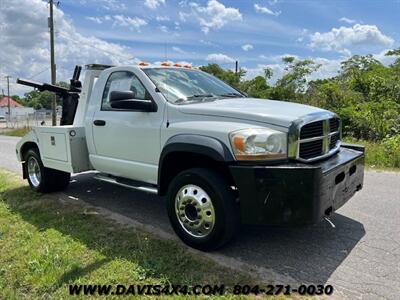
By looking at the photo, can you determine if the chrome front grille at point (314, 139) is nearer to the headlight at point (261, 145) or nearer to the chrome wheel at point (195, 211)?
the headlight at point (261, 145)

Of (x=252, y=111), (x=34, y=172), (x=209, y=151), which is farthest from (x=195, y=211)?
(x=34, y=172)

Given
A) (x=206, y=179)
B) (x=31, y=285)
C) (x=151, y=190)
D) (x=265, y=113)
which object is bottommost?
(x=31, y=285)

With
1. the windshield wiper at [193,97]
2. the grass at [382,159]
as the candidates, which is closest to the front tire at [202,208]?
the windshield wiper at [193,97]

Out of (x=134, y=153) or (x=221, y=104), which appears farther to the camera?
(x=134, y=153)

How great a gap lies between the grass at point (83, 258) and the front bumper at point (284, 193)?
23.7 inches

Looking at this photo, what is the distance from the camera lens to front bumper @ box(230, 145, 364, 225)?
356cm

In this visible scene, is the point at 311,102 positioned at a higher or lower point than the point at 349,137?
Answer: higher

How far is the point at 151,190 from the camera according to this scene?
478cm

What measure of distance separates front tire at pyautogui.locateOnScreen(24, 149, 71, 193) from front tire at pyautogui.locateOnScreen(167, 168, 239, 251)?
318cm

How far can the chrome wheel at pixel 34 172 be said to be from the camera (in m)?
6.89

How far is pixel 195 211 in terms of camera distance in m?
4.16

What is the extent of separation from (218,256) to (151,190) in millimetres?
1207

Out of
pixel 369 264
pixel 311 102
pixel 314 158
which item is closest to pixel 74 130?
pixel 314 158

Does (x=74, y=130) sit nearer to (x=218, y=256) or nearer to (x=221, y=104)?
(x=221, y=104)
